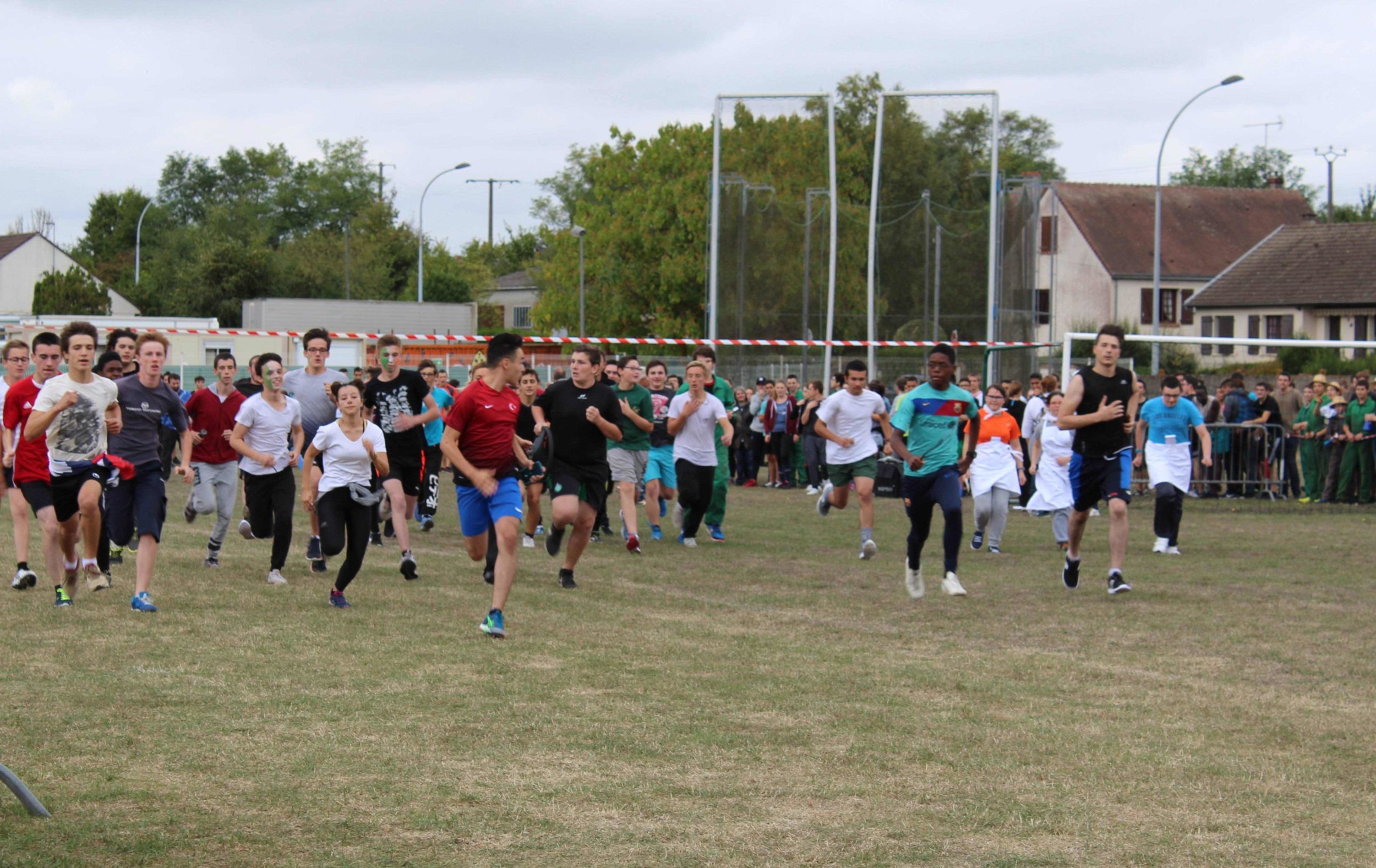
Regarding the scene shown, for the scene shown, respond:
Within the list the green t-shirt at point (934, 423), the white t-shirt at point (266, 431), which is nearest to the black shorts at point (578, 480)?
the white t-shirt at point (266, 431)

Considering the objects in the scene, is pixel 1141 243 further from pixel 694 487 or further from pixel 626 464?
pixel 626 464

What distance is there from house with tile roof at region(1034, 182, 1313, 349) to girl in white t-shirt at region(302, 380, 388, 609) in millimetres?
59642

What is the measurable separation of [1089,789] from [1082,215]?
7046cm

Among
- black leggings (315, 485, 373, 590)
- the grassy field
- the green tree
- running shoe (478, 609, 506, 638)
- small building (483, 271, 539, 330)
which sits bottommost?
the grassy field

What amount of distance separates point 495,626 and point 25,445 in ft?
12.6

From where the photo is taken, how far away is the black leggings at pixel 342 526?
1069 cm

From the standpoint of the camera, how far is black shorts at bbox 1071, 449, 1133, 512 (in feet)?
38.6

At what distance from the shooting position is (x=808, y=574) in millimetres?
13477

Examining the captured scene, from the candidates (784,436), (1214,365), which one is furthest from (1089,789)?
(1214,365)

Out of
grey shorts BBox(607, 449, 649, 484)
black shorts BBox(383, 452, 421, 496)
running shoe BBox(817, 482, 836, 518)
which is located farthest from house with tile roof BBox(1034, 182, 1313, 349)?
black shorts BBox(383, 452, 421, 496)

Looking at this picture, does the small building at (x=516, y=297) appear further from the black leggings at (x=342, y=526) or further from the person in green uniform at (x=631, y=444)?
Answer: the black leggings at (x=342, y=526)

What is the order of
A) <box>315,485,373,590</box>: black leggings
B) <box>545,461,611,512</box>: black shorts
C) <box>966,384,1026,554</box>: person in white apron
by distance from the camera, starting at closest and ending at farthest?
1. <box>315,485,373,590</box>: black leggings
2. <box>545,461,611,512</box>: black shorts
3. <box>966,384,1026,554</box>: person in white apron

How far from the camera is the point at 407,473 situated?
14.2 m

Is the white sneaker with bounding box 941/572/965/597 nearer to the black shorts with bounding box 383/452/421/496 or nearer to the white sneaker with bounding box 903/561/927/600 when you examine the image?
the white sneaker with bounding box 903/561/927/600
